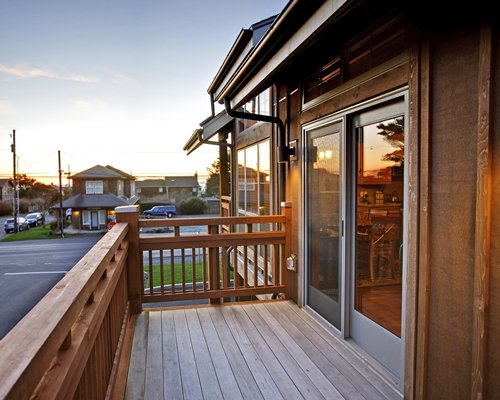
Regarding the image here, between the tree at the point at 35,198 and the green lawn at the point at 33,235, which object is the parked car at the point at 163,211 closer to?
the tree at the point at 35,198

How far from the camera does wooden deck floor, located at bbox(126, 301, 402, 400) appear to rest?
2223mm

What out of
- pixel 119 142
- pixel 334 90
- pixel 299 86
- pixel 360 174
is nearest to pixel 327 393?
pixel 360 174

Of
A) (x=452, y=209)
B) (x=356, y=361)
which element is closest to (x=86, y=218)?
(x=356, y=361)

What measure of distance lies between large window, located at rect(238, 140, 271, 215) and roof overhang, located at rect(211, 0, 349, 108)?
189 centimetres

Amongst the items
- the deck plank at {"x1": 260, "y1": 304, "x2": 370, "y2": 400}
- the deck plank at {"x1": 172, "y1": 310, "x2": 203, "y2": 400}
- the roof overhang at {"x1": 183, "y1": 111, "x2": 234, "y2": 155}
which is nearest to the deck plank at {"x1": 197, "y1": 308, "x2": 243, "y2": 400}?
the deck plank at {"x1": 172, "y1": 310, "x2": 203, "y2": 400}

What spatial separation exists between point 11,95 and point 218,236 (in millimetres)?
17707

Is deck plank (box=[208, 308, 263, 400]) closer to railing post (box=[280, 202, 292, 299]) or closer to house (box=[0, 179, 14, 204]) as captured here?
railing post (box=[280, 202, 292, 299])

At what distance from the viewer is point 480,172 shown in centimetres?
153

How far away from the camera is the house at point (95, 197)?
1583 cm

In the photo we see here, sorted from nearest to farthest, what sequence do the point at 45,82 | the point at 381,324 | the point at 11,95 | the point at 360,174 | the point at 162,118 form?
the point at 381,324 < the point at 360,174 < the point at 45,82 < the point at 11,95 < the point at 162,118

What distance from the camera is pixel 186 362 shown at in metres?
2.61

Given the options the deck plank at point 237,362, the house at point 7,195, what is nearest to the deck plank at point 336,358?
the deck plank at point 237,362

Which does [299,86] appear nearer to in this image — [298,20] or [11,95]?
[298,20]

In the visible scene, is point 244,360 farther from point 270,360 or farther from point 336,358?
point 336,358
